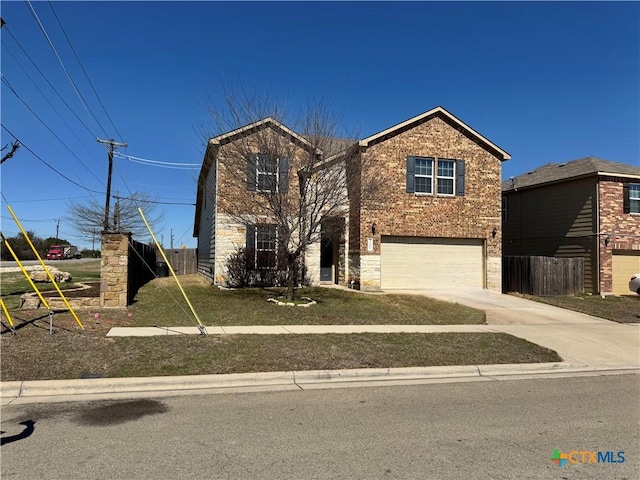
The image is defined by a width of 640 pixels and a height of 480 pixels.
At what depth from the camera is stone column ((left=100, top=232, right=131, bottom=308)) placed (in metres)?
12.1

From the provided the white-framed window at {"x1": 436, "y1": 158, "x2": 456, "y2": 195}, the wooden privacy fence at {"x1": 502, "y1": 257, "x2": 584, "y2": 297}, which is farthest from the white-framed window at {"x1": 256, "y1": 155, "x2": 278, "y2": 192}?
the wooden privacy fence at {"x1": 502, "y1": 257, "x2": 584, "y2": 297}

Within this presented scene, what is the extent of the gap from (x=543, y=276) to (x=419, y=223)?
5.82 meters

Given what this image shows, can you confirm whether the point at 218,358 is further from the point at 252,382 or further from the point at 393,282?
the point at 393,282

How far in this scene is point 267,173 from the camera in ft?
47.0

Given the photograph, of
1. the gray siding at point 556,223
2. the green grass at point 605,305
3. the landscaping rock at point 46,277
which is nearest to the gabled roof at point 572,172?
the gray siding at point 556,223

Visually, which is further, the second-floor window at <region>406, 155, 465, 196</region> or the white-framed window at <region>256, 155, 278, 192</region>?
the second-floor window at <region>406, 155, 465, 196</region>

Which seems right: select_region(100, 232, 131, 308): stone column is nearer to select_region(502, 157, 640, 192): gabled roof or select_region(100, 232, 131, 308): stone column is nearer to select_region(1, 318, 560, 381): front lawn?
select_region(1, 318, 560, 381): front lawn

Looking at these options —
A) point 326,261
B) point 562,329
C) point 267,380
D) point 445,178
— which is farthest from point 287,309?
point 445,178

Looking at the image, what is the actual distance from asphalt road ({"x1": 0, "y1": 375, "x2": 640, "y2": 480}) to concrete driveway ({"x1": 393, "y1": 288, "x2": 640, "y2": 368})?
128 inches

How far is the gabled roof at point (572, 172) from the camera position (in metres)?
22.4

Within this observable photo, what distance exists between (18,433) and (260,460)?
264 cm

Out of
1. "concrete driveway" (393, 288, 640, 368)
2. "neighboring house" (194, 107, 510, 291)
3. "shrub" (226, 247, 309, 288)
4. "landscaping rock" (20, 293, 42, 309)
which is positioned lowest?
"concrete driveway" (393, 288, 640, 368)

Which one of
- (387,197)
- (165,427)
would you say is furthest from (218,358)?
(387,197)

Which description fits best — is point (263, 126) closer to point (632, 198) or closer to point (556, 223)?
point (556, 223)
